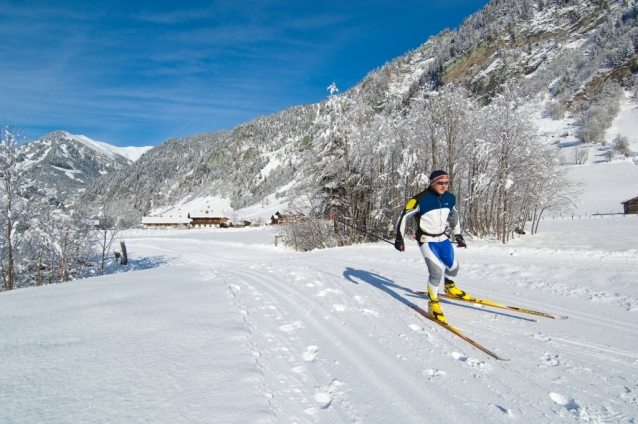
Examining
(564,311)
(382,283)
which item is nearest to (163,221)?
(382,283)

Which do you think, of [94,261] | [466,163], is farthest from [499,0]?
[94,261]

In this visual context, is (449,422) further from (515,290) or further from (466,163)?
(466,163)

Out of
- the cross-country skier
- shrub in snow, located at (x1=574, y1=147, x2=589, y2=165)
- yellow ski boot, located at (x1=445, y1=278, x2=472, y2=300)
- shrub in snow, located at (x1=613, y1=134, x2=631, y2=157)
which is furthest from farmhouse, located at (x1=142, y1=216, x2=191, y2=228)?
shrub in snow, located at (x1=613, y1=134, x2=631, y2=157)

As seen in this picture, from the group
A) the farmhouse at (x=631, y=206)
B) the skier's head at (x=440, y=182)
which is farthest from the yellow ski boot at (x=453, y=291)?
the farmhouse at (x=631, y=206)

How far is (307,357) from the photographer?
3.54 metres

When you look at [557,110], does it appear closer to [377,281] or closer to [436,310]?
[377,281]

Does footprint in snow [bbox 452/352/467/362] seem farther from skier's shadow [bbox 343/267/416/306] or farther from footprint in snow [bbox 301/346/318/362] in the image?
skier's shadow [bbox 343/267/416/306]

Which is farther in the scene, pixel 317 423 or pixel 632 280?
pixel 632 280

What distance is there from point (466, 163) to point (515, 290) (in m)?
16.8

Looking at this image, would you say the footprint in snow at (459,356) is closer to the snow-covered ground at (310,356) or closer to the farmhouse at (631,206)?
the snow-covered ground at (310,356)

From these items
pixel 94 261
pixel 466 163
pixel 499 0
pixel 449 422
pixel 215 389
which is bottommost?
pixel 94 261

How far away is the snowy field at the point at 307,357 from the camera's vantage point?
247 centimetres

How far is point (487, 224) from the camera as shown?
2242 centimetres

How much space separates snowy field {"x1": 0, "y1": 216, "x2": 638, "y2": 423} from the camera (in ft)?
8.12
